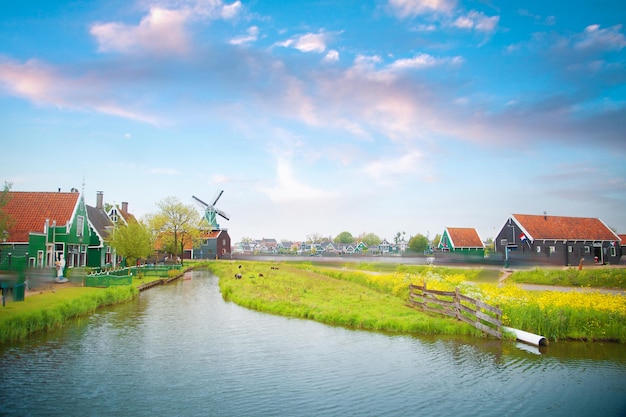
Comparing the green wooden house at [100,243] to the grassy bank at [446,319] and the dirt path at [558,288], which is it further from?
the dirt path at [558,288]

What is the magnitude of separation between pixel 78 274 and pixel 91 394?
28.2 meters

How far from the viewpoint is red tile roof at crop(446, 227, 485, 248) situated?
92.5m

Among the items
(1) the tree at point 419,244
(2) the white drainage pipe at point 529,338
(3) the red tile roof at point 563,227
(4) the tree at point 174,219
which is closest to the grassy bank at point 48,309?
(2) the white drainage pipe at point 529,338

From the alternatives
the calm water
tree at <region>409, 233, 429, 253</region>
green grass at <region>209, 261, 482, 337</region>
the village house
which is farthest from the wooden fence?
tree at <region>409, 233, 429, 253</region>

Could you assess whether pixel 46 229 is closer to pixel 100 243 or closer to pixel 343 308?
pixel 100 243

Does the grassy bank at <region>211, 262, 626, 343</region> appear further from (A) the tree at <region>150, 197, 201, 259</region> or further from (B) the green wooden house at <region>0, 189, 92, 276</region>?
(A) the tree at <region>150, 197, 201, 259</region>

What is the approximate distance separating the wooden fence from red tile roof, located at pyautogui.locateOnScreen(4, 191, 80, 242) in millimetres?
35689

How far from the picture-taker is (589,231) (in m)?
75.8

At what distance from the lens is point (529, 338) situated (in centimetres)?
2000

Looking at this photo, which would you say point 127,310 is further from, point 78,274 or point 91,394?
point 91,394

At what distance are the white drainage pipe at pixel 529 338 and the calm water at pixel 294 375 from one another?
0.56 m

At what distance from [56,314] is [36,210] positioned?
28.1m

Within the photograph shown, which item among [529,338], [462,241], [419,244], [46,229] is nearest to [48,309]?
[529,338]

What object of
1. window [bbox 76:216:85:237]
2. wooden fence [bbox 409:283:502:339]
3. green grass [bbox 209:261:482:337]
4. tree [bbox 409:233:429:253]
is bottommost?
green grass [bbox 209:261:482:337]
